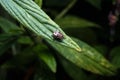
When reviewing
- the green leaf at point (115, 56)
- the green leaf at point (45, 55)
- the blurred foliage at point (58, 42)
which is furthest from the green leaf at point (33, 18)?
the green leaf at point (115, 56)

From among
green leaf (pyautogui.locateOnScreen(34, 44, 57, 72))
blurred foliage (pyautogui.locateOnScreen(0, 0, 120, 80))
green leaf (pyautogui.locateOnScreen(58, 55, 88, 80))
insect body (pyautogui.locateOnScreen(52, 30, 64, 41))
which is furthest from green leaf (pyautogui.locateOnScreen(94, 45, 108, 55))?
insect body (pyautogui.locateOnScreen(52, 30, 64, 41))

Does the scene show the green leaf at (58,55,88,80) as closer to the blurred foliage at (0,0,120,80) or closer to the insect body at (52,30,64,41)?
the blurred foliage at (0,0,120,80)

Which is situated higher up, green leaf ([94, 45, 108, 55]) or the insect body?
the insect body

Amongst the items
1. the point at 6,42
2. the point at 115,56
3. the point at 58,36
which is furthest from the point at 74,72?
the point at 58,36

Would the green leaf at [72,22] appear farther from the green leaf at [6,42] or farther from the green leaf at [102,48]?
the green leaf at [6,42]

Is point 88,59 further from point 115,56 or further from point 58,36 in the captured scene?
point 58,36

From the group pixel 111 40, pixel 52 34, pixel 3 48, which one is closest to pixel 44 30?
pixel 52 34

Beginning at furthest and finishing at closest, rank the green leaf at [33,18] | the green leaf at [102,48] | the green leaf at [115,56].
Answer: the green leaf at [102,48]
the green leaf at [115,56]
the green leaf at [33,18]
